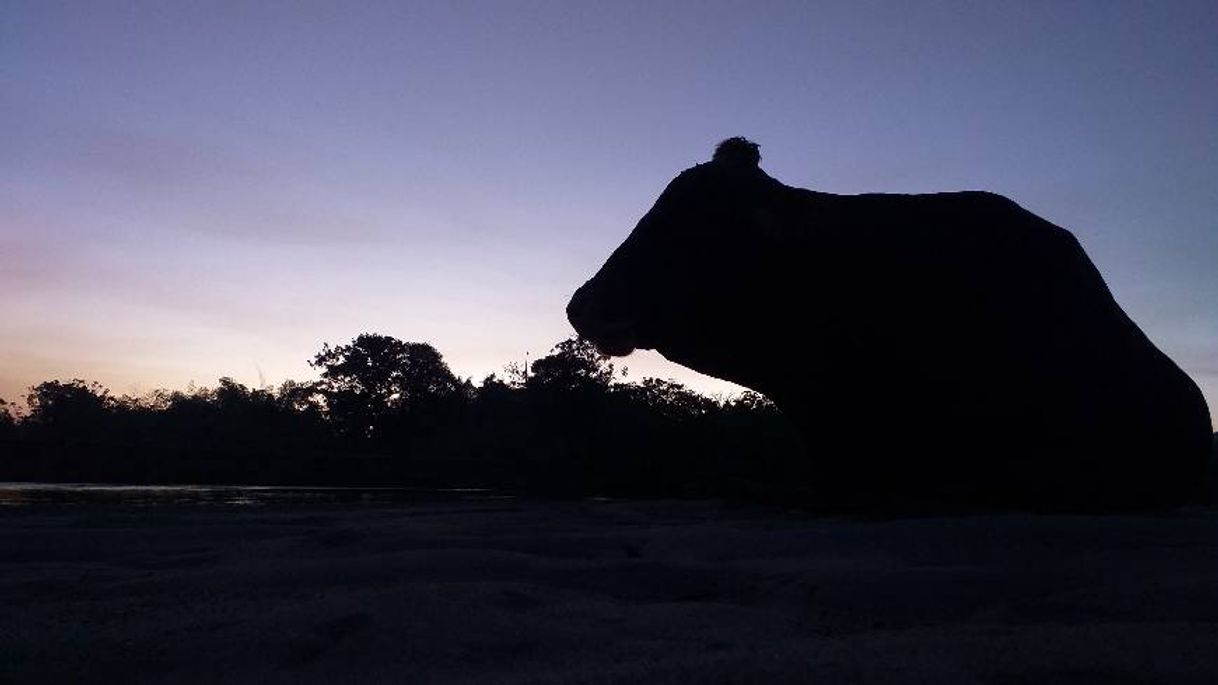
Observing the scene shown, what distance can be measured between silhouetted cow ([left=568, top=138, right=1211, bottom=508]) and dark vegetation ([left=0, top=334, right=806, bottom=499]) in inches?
63.8

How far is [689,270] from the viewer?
17.6 feet

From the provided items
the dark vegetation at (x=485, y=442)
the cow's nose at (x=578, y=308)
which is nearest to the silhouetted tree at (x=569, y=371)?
the dark vegetation at (x=485, y=442)

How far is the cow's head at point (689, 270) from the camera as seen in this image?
5.32m

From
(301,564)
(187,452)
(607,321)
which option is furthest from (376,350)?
(301,564)

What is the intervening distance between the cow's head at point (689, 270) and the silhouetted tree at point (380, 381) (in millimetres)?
30657

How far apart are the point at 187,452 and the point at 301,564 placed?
39.8ft

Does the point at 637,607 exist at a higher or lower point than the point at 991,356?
lower

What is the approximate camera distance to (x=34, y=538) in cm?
385

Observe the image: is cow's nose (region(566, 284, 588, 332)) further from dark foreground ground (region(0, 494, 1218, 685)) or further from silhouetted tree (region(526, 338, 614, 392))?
silhouetted tree (region(526, 338, 614, 392))

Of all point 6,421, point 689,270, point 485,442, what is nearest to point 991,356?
point 689,270

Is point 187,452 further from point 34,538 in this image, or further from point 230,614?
point 230,614

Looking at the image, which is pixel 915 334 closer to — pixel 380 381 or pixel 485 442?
pixel 485 442

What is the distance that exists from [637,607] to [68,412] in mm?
35050

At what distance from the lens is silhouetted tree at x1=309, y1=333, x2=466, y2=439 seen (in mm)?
35656
